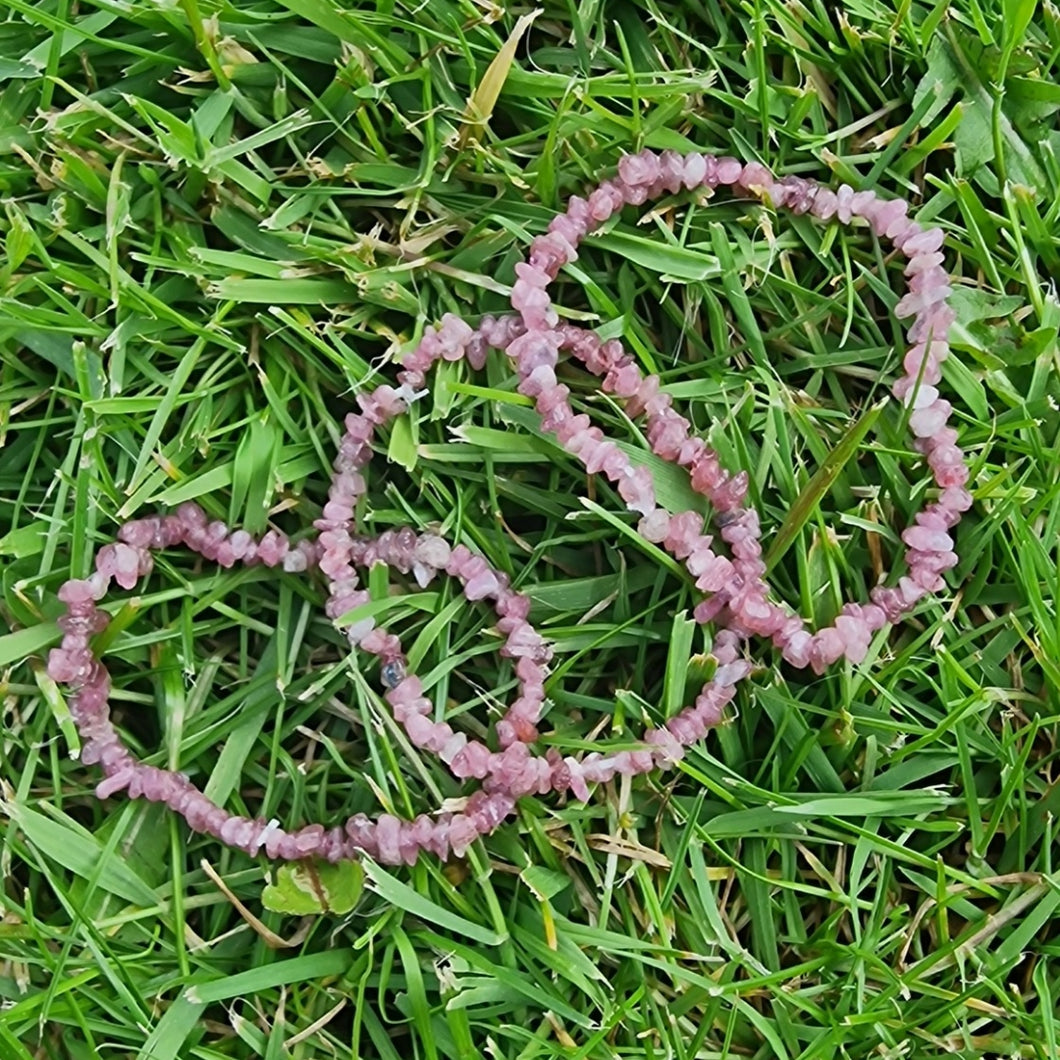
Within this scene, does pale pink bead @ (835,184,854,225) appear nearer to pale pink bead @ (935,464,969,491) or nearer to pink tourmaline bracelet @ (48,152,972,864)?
pink tourmaline bracelet @ (48,152,972,864)

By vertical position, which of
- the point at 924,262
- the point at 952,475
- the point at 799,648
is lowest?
the point at 799,648

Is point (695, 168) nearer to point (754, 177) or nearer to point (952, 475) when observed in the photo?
point (754, 177)

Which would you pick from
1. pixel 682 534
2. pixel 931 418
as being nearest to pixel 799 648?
pixel 682 534

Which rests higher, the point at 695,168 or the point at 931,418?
the point at 695,168

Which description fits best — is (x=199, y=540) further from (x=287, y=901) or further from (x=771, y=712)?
(x=771, y=712)

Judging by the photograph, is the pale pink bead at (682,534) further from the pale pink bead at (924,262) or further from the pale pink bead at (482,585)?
the pale pink bead at (924,262)

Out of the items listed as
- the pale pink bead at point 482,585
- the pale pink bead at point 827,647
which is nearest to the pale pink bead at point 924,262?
the pale pink bead at point 827,647

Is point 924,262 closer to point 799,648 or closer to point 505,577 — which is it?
point 799,648

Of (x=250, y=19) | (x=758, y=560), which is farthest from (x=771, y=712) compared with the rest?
(x=250, y=19)
